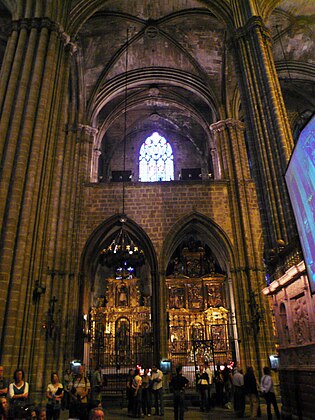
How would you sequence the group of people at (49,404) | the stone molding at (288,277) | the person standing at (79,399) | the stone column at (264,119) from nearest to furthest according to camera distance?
the person standing at (79,399) → the group of people at (49,404) → the stone molding at (288,277) → the stone column at (264,119)

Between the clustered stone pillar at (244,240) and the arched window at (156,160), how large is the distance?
6.16m

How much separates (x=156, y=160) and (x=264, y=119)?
46.8 feet

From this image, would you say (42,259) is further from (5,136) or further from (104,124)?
(104,124)

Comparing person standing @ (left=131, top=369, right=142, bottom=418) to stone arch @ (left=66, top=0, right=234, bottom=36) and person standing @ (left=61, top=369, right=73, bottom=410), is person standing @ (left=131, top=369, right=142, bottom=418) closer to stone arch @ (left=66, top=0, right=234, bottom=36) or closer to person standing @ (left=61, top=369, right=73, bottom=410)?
person standing @ (left=61, top=369, right=73, bottom=410)

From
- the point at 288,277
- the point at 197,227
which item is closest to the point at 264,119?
the point at 288,277

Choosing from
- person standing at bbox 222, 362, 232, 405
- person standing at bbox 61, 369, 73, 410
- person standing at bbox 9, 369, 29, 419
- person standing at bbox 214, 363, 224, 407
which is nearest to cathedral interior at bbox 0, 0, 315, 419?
person standing at bbox 222, 362, 232, 405

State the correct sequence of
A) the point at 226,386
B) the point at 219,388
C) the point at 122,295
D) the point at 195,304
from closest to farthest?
the point at 219,388
the point at 226,386
the point at 195,304
the point at 122,295

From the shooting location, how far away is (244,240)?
1611cm

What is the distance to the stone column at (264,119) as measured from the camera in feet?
32.8

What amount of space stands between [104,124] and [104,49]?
4427 mm

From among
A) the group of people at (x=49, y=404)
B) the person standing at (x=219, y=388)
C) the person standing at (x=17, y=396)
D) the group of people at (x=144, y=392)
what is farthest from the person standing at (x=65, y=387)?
the person standing at (x=17, y=396)

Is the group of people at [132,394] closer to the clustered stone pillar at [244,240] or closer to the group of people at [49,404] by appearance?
the group of people at [49,404]

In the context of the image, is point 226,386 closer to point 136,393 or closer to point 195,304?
point 136,393

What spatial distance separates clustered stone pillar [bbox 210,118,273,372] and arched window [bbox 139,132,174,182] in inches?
243
